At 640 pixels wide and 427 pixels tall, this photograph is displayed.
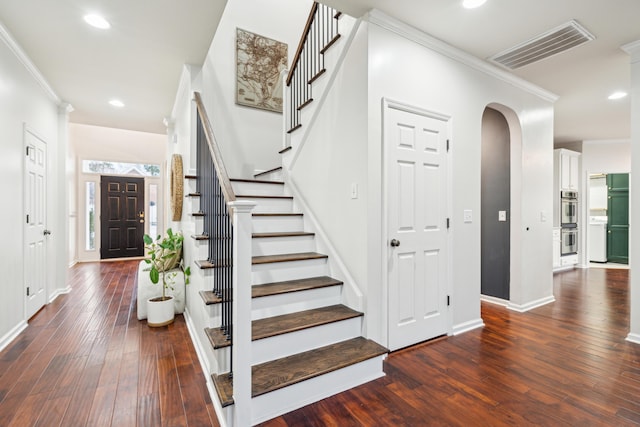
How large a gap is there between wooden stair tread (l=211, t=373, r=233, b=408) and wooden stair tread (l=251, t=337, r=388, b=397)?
0.13 metres

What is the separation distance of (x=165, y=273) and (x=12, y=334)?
1.35 meters

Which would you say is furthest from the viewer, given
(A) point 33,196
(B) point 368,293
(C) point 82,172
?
(C) point 82,172

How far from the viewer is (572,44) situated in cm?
286

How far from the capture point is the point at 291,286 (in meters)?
2.49

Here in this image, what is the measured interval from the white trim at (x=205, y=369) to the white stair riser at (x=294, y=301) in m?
0.50

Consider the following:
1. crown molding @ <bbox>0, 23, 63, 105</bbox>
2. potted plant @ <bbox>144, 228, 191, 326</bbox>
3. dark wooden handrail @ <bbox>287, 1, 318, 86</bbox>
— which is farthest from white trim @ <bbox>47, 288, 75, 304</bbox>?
dark wooden handrail @ <bbox>287, 1, 318, 86</bbox>

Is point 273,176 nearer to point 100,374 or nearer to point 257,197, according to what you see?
point 257,197

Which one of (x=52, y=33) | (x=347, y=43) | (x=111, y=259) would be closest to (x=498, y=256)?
(x=347, y=43)

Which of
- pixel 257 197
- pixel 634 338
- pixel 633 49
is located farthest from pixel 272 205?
pixel 633 49

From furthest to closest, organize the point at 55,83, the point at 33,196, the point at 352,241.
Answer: the point at 55,83
the point at 33,196
the point at 352,241

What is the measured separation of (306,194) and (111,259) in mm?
6475

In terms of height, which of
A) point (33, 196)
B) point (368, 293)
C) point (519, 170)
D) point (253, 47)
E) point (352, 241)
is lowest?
point (368, 293)

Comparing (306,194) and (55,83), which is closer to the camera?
(306,194)

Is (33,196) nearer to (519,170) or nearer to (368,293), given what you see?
(368,293)
